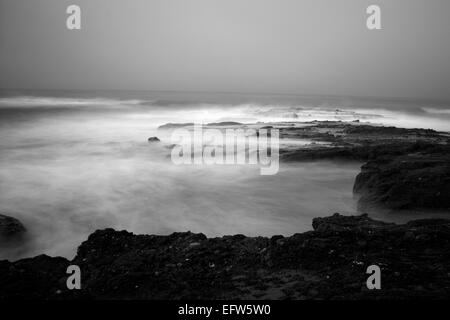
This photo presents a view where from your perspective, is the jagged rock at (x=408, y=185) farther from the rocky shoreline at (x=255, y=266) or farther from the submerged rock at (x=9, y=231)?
the submerged rock at (x=9, y=231)

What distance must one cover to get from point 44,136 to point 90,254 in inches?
800

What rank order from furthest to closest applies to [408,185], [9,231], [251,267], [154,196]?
[154,196]
[408,185]
[9,231]
[251,267]

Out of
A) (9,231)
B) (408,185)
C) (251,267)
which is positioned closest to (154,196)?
(9,231)

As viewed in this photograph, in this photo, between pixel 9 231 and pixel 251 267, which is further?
pixel 9 231

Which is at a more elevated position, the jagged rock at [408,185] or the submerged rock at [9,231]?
the jagged rock at [408,185]

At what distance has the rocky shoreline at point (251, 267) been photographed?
356cm

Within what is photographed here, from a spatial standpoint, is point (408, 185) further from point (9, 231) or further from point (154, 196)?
point (9, 231)

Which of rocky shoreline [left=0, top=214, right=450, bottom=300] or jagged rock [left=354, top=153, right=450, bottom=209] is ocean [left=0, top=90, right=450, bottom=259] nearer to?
jagged rock [left=354, top=153, right=450, bottom=209]

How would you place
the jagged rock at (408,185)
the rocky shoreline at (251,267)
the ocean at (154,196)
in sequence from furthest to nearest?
the ocean at (154,196) < the jagged rock at (408,185) < the rocky shoreline at (251,267)

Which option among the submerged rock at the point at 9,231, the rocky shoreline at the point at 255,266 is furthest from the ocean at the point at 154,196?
the rocky shoreline at the point at 255,266

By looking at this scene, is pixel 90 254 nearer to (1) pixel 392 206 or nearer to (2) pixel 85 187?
(1) pixel 392 206

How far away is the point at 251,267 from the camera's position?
4.16 m

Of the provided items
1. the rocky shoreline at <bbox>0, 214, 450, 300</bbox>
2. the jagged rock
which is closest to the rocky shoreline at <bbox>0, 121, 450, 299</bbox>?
the rocky shoreline at <bbox>0, 214, 450, 300</bbox>

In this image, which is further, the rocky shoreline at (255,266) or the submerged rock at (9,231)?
the submerged rock at (9,231)
